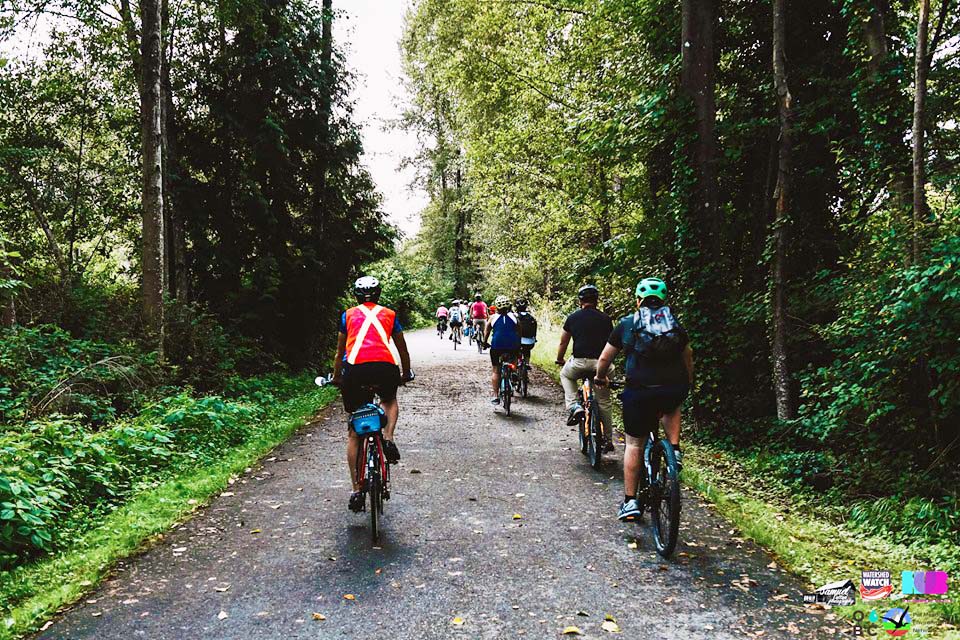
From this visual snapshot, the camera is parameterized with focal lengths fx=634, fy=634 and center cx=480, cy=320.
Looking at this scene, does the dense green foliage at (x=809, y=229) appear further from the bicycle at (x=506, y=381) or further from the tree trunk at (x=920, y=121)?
the bicycle at (x=506, y=381)

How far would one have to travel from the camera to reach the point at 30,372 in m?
9.13

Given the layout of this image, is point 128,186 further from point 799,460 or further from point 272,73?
point 799,460

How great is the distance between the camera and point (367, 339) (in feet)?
18.9

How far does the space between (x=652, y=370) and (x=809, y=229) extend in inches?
270

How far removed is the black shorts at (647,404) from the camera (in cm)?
523

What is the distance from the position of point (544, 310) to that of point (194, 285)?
14657mm

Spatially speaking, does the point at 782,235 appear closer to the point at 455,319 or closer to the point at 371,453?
the point at 371,453

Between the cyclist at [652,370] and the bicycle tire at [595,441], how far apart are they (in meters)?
2.19

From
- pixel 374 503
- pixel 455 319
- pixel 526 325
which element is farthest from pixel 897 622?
pixel 455 319

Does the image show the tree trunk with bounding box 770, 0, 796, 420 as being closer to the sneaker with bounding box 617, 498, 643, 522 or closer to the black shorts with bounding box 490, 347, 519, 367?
the sneaker with bounding box 617, 498, 643, 522

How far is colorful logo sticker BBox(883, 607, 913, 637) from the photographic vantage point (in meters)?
3.75

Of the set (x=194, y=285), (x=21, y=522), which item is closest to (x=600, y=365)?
(x=21, y=522)

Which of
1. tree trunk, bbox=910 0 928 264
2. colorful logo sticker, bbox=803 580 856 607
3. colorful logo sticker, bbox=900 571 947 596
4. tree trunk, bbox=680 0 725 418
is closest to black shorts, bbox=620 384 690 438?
colorful logo sticker, bbox=803 580 856 607

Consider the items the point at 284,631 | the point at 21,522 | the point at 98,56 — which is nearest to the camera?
the point at 284,631
